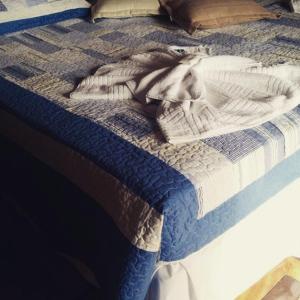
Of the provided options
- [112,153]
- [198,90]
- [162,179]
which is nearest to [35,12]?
[198,90]

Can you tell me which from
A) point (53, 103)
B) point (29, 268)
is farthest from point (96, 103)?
Answer: point (29, 268)

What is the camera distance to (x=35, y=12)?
2.10 meters

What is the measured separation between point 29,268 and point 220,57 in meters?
Answer: 0.93

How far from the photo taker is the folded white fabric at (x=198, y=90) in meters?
1.11

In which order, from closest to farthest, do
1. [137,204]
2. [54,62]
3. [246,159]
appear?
1. [137,204]
2. [246,159]
3. [54,62]

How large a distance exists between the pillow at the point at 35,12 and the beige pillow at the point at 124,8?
0.11 meters

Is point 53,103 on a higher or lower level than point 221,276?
higher

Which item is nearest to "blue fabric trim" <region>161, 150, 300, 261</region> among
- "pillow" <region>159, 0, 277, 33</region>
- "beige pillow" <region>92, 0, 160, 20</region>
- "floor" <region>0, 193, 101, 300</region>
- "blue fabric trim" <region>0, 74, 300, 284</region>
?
"blue fabric trim" <region>0, 74, 300, 284</region>

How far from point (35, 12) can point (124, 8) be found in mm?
441

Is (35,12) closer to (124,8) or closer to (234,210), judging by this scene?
(124,8)

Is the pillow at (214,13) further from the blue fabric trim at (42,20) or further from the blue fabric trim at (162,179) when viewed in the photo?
the blue fabric trim at (162,179)

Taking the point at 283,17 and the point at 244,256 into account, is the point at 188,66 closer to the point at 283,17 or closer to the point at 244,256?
the point at 244,256

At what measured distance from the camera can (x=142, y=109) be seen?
123cm

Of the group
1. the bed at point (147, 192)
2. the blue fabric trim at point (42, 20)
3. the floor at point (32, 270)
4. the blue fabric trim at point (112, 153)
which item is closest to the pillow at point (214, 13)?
the blue fabric trim at point (42, 20)
